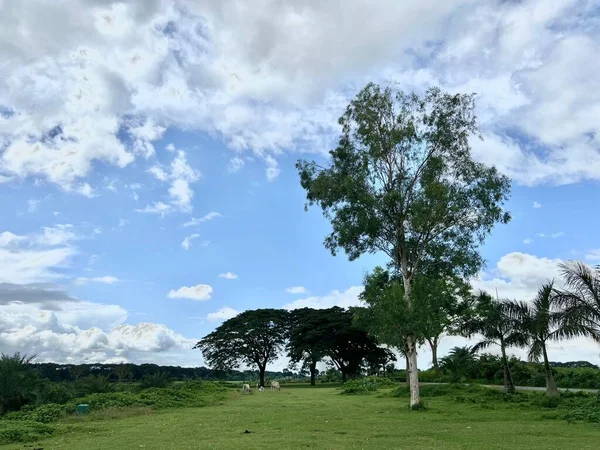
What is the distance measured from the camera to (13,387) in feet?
81.3

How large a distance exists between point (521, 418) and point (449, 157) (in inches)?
555

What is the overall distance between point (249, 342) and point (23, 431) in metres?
53.1

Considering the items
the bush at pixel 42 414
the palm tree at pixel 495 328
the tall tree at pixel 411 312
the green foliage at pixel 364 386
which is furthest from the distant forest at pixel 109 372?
the palm tree at pixel 495 328

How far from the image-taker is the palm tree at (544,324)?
2169 cm

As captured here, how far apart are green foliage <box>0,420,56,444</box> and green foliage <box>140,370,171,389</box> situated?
1696 cm

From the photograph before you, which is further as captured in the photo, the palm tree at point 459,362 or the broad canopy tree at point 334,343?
the broad canopy tree at point 334,343

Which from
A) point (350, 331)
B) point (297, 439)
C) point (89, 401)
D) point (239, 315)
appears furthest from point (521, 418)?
point (239, 315)

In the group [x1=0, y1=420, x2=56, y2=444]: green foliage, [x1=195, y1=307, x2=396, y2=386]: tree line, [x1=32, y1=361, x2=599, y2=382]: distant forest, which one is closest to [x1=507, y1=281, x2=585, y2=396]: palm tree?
[x1=32, y1=361, x2=599, y2=382]: distant forest

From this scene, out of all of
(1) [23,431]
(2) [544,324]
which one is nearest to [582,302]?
(2) [544,324]

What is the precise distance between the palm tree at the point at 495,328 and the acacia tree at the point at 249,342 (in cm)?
4312

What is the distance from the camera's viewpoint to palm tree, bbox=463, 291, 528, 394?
27.1 meters

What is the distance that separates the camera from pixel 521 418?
1995 centimetres

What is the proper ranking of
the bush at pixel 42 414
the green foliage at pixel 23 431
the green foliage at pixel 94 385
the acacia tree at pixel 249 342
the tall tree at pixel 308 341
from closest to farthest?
the green foliage at pixel 23 431 < the bush at pixel 42 414 < the green foliage at pixel 94 385 < the tall tree at pixel 308 341 < the acacia tree at pixel 249 342

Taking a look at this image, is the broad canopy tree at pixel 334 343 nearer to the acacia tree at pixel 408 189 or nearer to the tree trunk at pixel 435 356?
the tree trunk at pixel 435 356
